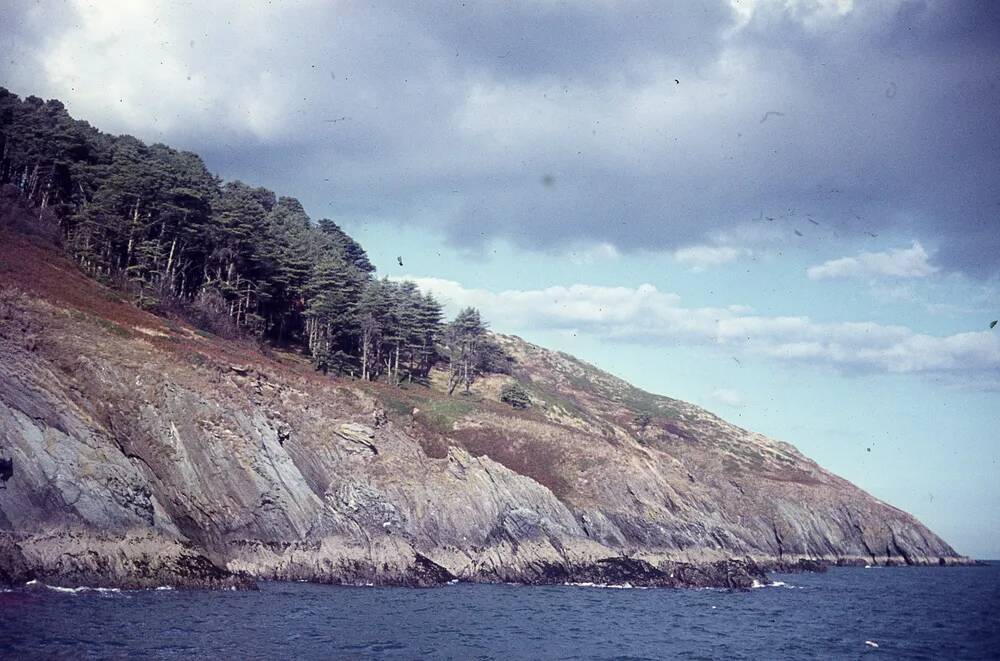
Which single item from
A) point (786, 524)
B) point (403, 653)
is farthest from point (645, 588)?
point (786, 524)

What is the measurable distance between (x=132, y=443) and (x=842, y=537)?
10308 centimetres

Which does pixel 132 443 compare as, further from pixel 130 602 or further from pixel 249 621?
pixel 249 621

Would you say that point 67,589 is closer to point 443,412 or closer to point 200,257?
point 443,412

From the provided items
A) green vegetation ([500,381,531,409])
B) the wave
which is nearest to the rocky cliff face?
the wave

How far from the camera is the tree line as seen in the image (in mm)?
65062

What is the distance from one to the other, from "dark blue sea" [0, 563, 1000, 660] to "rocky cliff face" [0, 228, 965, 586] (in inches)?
131

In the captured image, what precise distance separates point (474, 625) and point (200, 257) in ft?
197

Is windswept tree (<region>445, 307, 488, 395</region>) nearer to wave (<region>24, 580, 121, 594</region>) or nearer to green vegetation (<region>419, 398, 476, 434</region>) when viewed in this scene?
green vegetation (<region>419, 398, 476, 434</region>)

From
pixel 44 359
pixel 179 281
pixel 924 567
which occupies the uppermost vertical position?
pixel 179 281

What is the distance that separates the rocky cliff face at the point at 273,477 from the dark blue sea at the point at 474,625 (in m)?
3.32

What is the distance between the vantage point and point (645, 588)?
54.5 meters

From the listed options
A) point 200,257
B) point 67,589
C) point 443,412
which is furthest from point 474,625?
point 200,257

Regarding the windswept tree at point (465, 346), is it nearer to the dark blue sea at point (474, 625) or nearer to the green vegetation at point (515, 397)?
the green vegetation at point (515, 397)

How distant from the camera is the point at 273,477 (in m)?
43.5
